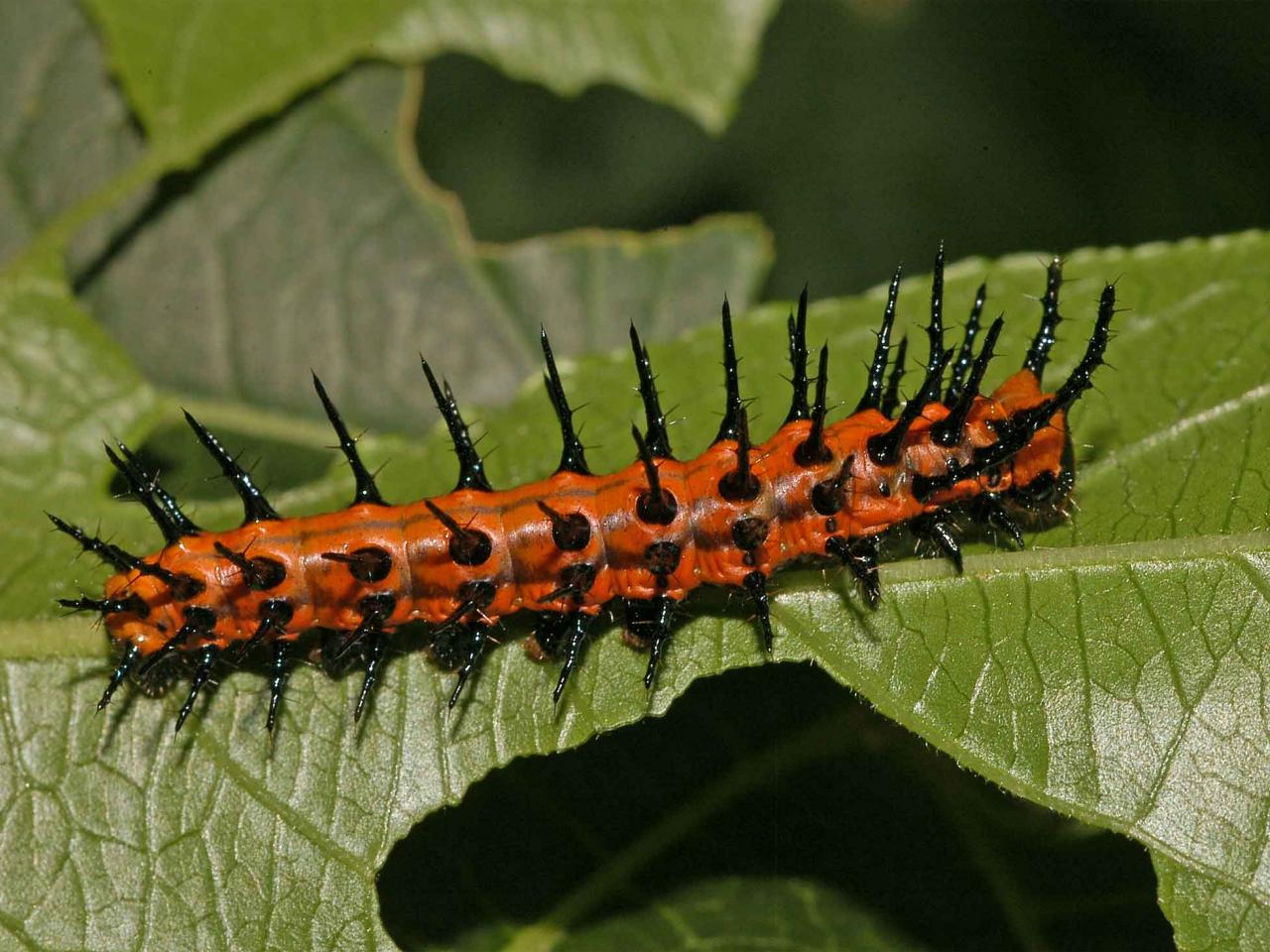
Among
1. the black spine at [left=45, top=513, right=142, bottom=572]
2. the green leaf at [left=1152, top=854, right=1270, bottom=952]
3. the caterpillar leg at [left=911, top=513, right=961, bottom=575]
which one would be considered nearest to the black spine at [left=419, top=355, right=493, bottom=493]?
the black spine at [left=45, top=513, right=142, bottom=572]

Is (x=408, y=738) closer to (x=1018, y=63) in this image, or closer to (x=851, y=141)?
(x=851, y=141)

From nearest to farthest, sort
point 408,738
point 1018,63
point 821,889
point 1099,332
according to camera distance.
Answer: point 1099,332, point 408,738, point 821,889, point 1018,63

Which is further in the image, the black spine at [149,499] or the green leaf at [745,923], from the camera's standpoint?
the green leaf at [745,923]

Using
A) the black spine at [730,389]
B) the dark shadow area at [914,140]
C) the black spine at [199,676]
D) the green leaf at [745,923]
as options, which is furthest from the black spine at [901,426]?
the dark shadow area at [914,140]

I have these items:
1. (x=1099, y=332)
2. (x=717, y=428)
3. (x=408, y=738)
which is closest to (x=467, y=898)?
(x=408, y=738)

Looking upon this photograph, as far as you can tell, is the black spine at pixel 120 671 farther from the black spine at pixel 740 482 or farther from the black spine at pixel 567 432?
Answer: the black spine at pixel 740 482

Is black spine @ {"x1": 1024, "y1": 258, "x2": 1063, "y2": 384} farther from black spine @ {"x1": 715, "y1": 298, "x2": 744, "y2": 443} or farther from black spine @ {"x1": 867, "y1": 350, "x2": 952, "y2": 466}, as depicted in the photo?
black spine @ {"x1": 715, "y1": 298, "x2": 744, "y2": 443}

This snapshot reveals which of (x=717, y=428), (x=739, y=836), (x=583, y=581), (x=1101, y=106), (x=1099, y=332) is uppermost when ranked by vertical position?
(x=1101, y=106)
